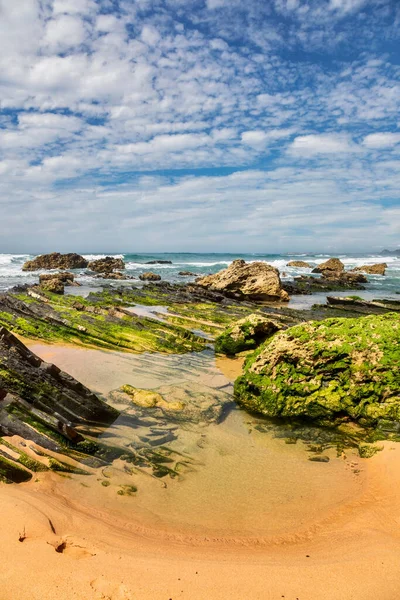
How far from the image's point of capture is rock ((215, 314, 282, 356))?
1052cm

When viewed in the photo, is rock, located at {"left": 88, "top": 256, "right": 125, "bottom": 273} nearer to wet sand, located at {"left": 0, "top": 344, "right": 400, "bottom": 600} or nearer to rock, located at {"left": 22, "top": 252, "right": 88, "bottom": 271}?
rock, located at {"left": 22, "top": 252, "right": 88, "bottom": 271}

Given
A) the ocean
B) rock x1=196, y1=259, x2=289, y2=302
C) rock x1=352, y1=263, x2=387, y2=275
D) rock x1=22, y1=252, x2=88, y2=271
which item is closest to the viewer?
rock x1=196, y1=259, x2=289, y2=302

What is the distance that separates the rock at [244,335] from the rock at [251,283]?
14.0 metres

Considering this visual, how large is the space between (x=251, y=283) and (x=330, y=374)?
746 inches

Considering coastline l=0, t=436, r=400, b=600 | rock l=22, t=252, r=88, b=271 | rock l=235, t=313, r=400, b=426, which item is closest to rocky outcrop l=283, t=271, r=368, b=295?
rock l=235, t=313, r=400, b=426

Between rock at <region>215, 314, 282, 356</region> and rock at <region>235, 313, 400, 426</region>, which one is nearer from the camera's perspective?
rock at <region>235, 313, 400, 426</region>

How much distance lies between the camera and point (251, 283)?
25328mm

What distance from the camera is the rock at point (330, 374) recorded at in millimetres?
6191

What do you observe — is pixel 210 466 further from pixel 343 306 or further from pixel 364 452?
pixel 343 306

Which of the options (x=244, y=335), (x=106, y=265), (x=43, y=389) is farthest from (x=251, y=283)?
(x=106, y=265)

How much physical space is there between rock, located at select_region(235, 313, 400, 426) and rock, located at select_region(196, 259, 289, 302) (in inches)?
684

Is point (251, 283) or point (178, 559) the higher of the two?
point (251, 283)

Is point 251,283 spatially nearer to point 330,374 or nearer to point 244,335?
point 244,335

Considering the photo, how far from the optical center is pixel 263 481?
4.61 m
